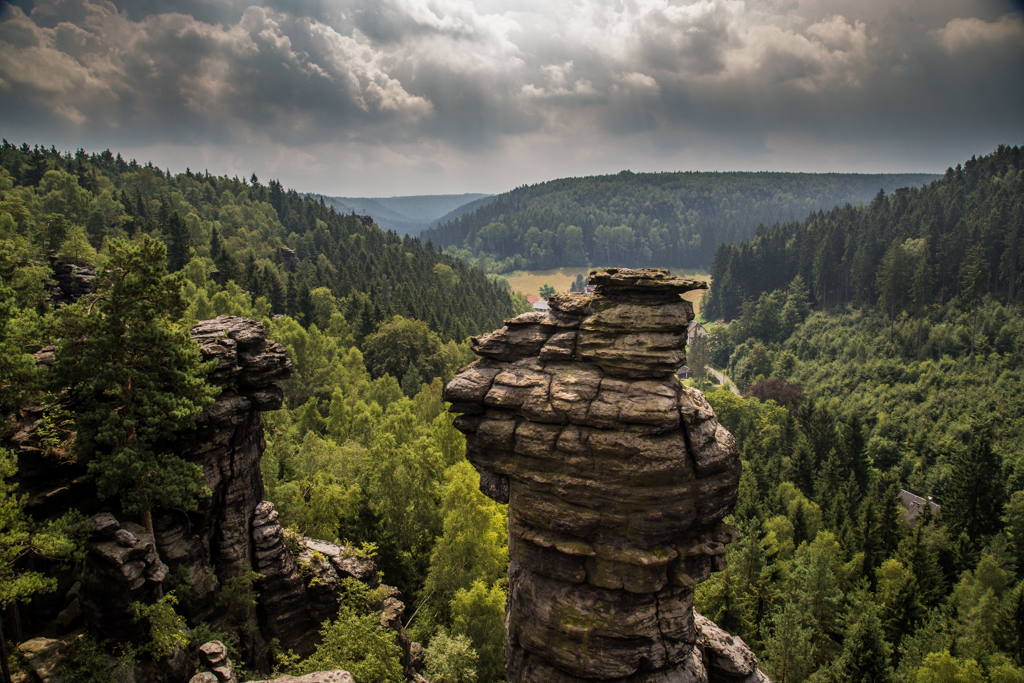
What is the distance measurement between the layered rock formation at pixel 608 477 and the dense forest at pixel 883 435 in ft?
76.8

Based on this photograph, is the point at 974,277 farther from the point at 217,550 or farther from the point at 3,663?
the point at 3,663

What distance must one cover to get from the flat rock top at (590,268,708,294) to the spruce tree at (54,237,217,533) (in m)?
16.4

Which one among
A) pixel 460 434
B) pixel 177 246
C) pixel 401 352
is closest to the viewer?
pixel 460 434

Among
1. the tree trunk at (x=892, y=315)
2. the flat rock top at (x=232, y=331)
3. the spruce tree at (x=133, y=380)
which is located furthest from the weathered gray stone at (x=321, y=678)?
the tree trunk at (x=892, y=315)

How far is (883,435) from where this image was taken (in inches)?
3442

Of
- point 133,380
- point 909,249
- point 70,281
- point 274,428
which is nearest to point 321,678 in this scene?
point 133,380

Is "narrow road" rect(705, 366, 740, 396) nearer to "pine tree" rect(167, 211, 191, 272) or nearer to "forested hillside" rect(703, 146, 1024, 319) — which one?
"forested hillside" rect(703, 146, 1024, 319)

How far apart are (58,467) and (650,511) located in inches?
857

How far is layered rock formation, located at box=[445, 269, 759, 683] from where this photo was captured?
1703cm

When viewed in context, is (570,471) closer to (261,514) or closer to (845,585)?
(261,514)

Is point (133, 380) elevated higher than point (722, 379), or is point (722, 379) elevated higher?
point (133, 380)

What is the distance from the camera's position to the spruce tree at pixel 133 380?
1967 centimetres

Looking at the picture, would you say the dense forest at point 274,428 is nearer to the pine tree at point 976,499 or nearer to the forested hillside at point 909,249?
the pine tree at point 976,499

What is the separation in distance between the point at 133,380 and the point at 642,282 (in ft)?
63.3
